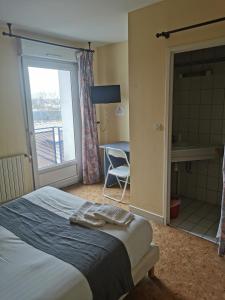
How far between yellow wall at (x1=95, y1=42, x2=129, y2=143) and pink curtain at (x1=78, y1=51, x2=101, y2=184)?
0.94 feet

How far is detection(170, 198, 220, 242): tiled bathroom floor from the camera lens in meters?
2.56

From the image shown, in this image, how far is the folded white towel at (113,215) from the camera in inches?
67.7

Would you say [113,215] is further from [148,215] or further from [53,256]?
[148,215]

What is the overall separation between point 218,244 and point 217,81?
1.96 metres

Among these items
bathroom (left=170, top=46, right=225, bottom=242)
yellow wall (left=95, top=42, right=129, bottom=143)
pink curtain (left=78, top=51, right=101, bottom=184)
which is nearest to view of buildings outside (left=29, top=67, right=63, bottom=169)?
pink curtain (left=78, top=51, right=101, bottom=184)

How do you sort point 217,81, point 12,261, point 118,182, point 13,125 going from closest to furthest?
point 12,261, point 217,81, point 13,125, point 118,182

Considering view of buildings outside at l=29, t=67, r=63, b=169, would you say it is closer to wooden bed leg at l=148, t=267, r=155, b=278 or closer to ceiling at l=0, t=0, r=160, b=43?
ceiling at l=0, t=0, r=160, b=43

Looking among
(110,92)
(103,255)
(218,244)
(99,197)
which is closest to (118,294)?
(103,255)

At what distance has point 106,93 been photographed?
3.72 meters

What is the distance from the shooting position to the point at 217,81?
9.70 feet

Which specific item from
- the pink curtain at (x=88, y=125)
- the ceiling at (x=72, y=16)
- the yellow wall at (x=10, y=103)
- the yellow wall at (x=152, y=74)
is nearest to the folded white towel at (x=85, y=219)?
the yellow wall at (x=152, y=74)

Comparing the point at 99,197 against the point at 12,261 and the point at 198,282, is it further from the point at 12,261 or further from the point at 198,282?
the point at 12,261

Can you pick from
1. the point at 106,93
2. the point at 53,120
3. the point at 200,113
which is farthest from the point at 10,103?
the point at 200,113

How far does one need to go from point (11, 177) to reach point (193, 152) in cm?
239
